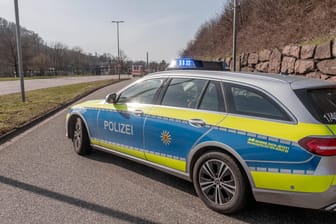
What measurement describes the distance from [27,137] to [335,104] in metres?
6.53

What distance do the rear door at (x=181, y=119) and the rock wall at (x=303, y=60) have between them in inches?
220

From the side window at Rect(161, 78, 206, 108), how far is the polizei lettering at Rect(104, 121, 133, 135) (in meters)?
0.68

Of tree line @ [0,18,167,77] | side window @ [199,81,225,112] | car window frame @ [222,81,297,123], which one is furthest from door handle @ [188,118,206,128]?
tree line @ [0,18,167,77]

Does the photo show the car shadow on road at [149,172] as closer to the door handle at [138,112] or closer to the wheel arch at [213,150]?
the wheel arch at [213,150]

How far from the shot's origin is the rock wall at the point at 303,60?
9953mm

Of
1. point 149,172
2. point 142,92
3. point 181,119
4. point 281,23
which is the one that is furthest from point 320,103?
point 281,23

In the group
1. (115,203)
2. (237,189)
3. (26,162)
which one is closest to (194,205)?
(237,189)

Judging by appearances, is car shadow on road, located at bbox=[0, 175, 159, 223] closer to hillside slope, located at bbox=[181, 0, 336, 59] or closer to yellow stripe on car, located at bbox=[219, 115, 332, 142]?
yellow stripe on car, located at bbox=[219, 115, 332, 142]

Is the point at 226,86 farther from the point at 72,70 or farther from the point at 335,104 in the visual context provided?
the point at 72,70

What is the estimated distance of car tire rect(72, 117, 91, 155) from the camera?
5684 mm

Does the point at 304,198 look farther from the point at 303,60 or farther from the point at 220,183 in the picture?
the point at 303,60

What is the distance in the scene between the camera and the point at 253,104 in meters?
3.41

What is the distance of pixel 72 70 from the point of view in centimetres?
9412

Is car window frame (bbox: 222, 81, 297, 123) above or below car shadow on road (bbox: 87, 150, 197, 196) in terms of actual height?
above
